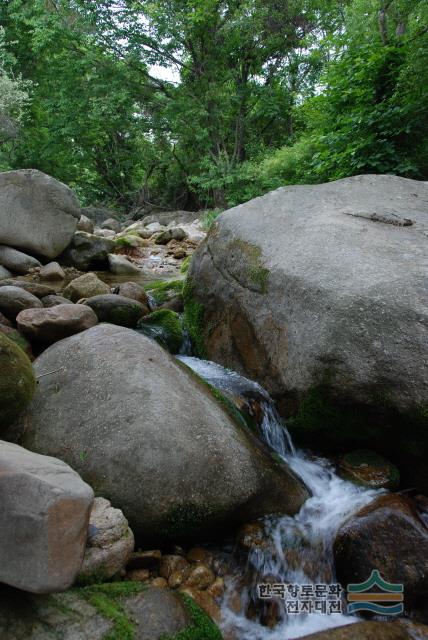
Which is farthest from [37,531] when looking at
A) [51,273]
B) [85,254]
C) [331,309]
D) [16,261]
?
[85,254]

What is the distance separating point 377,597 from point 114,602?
5.05ft

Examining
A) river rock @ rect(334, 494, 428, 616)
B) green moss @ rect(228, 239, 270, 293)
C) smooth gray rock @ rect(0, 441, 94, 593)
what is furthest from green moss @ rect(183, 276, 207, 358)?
smooth gray rock @ rect(0, 441, 94, 593)

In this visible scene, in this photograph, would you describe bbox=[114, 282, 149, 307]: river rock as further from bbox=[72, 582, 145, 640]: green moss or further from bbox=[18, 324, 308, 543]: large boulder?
bbox=[72, 582, 145, 640]: green moss

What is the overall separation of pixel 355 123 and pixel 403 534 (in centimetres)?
648

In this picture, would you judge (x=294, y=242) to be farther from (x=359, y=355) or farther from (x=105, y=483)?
(x=105, y=483)

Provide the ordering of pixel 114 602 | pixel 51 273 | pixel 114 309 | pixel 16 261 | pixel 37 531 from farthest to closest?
pixel 16 261
pixel 51 273
pixel 114 309
pixel 114 602
pixel 37 531

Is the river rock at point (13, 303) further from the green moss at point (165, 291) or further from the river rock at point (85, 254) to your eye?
the river rock at point (85, 254)

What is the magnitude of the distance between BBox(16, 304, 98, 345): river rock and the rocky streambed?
2 centimetres

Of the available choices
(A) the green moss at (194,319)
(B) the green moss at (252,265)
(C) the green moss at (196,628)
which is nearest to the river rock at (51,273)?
(A) the green moss at (194,319)

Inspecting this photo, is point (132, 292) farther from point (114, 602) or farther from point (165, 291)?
point (114, 602)

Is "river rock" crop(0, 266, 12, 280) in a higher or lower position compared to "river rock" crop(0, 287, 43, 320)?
lower

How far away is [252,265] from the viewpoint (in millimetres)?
4207

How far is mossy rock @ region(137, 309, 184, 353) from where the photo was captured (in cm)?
505

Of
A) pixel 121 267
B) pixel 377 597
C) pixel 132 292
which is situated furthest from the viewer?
pixel 121 267
